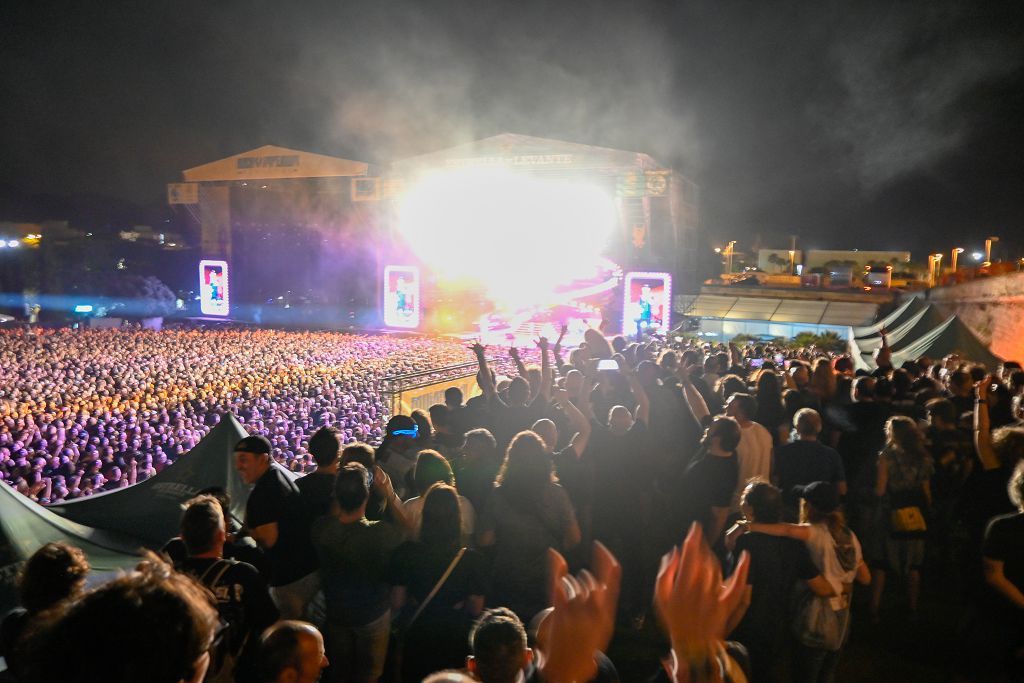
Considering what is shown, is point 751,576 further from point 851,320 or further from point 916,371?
point 851,320

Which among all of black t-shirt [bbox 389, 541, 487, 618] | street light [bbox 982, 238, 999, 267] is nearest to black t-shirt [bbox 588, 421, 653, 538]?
black t-shirt [bbox 389, 541, 487, 618]

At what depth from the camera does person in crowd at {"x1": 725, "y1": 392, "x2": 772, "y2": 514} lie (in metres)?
4.38

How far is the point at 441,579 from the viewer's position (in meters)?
2.94

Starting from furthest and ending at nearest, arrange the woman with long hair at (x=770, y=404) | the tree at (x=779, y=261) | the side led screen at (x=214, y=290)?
the tree at (x=779, y=261) → the side led screen at (x=214, y=290) → the woman with long hair at (x=770, y=404)

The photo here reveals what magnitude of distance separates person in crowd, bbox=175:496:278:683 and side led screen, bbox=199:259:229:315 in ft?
112

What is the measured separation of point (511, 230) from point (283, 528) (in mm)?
30385

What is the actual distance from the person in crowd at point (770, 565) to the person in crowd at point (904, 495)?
64.1 inches

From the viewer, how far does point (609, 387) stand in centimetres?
621

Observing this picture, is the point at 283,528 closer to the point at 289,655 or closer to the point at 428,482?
the point at 428,482

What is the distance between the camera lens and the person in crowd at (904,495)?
4207 millimetres

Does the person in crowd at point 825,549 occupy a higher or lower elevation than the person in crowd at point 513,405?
lower

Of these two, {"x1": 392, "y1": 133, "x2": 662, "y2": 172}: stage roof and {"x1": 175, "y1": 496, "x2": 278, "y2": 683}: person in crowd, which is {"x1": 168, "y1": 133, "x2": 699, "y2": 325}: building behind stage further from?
{"x1": 175, "y1": 496, "x2": 278, "y2": 683}: person in crowd

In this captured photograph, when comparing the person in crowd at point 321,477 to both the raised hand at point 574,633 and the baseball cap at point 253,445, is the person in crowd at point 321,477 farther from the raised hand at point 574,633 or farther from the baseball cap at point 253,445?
the raised hand at point 574,633

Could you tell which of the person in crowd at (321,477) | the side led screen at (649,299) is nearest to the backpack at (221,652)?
the person in crowd at (321,477)
